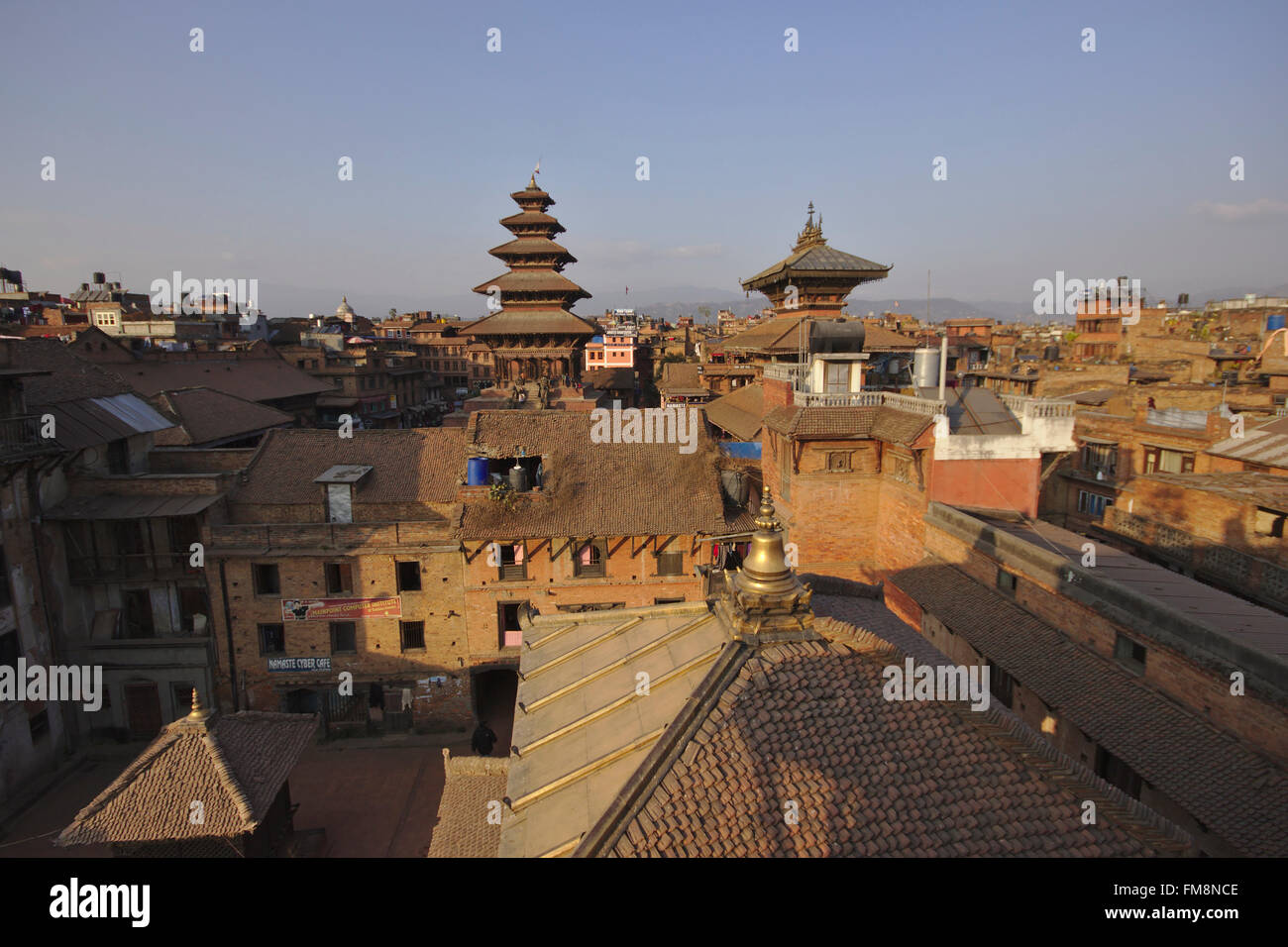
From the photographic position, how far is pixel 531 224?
54.8 m

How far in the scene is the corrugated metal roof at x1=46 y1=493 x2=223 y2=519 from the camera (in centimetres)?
2497

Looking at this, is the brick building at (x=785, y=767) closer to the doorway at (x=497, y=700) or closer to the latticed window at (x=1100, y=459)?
the doorway at (x=497, y=700)

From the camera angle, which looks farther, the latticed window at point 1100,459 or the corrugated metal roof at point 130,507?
the latticed window at point 1100,459

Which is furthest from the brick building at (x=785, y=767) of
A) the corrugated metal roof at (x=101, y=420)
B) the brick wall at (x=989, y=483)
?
the corrugated metal roof at (x=101, y=420)

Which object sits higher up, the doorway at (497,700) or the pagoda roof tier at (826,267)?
the pagoda roof tier at (826,267)

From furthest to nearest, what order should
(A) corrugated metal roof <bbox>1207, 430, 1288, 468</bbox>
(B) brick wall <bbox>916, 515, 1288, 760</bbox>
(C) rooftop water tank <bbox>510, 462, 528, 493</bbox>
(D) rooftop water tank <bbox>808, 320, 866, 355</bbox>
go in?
1. (A) corrugated metal roof <bbox>1207, 430, 1288, 468</bbox>
2. (C) rooftop water tank <bbox>510, 462, 528, 493</bbox>
3. (D) rooftop water tank <bbox>808, 320, 866, 355</bbox>
4. (B) brick wall <bbox>916, 515, 1288, 760</bbox>

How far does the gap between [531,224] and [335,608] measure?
38.9 m

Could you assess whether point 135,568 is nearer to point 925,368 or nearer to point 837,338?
point 837,338

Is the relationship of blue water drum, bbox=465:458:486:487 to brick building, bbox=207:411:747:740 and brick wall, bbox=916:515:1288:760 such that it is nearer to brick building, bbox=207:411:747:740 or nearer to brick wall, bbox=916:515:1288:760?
brick building, bbox=207:411:747:740

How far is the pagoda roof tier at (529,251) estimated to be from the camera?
176 ft

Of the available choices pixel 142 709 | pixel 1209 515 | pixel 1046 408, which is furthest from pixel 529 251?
pixel 1209 515

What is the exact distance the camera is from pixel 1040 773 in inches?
301

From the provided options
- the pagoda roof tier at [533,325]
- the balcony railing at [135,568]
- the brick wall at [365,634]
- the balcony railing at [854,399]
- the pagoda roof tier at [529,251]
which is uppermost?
the pagoda roof tier at [529,251]

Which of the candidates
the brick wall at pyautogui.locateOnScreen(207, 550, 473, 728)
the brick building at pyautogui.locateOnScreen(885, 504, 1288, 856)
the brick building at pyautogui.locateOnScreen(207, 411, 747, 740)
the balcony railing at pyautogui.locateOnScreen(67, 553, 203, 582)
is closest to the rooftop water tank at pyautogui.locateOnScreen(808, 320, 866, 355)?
the brick building at pyautogui.locateOnScreen(207, 411, 747, 740)
